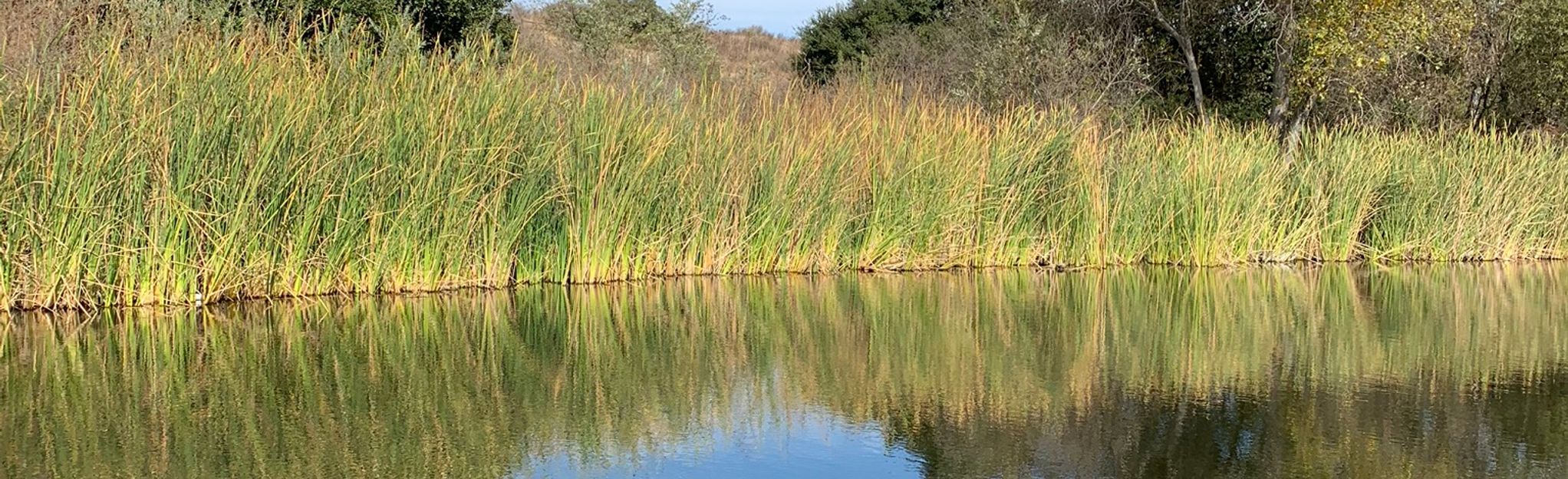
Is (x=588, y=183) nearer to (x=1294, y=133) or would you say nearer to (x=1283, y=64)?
(x=1294, y=133)

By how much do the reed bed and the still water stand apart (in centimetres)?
36

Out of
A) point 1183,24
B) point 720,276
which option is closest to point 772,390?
point 720,276

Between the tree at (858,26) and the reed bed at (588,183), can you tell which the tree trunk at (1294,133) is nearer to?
the reed bed at (588,183)

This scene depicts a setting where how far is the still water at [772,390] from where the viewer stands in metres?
4.05

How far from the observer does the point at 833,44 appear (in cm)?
2991

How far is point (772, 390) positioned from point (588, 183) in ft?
11.4

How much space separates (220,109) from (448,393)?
2.63 meters

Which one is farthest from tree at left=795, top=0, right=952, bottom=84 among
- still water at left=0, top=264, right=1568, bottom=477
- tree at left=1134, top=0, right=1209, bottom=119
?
still water at left=0, top=264, right=1568, bottom=477

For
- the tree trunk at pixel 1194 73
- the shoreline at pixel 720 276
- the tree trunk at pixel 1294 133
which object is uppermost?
the tree trunk at pixel 1194 73

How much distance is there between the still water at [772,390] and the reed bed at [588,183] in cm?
36

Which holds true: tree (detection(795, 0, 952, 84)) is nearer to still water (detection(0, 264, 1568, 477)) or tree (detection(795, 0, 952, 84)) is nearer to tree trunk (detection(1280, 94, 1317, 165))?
tree trunk (detection(1280, 94, 1317, 165))

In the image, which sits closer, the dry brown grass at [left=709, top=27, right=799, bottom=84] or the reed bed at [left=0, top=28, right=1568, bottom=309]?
the reed bed at [left=0, top=28, right=1568, bottom=309]

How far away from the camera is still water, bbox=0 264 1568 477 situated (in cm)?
405

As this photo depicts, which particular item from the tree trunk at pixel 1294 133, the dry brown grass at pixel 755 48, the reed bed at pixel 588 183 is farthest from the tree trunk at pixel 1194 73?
the dry brown grass at pixel 755 48
